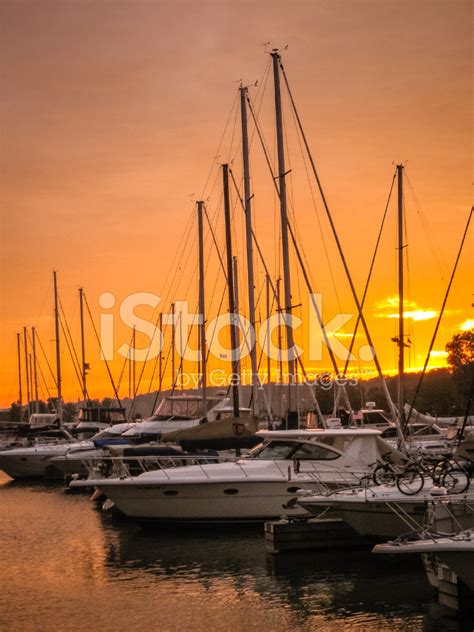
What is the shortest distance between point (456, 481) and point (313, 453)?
6.95m

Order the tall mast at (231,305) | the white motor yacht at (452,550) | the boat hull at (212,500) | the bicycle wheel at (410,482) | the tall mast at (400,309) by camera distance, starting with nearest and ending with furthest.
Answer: the white motor yacht at (452,550) < the bicycle wheel at (410,482) < the boat hull at (212,500) < the tall mast at (231,305) < the tall mast at (400,309)

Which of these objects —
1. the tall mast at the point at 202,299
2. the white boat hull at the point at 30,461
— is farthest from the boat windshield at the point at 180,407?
the white boat hull at the point at 30,461

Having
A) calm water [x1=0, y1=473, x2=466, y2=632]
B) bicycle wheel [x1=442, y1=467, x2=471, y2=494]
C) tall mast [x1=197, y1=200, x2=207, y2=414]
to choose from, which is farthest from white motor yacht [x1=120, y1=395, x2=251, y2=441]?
bicycle wheel [x1=442, y1=467, x2=471, y2=494]

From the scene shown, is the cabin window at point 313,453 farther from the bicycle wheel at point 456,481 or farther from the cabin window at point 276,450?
the bicycle wheel at point 456,481

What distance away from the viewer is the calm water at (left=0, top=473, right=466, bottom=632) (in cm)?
1854

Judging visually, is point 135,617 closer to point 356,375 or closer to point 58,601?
point 58,601

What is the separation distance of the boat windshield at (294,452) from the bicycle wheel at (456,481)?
5.13 metres

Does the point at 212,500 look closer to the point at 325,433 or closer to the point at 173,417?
the point at 325,433

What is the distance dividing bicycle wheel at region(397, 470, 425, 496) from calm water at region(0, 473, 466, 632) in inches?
67.3

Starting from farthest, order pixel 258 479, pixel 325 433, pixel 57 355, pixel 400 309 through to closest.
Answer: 1. pixel 57 355
2. pixel 400 309
3. pixel 258 479
4. pixel 325 433

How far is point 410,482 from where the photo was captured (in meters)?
23.1

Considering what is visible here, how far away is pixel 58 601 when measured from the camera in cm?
2072

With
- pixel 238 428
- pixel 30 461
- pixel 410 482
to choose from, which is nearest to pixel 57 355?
pixel 30 461

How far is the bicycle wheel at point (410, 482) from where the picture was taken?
22312mm
